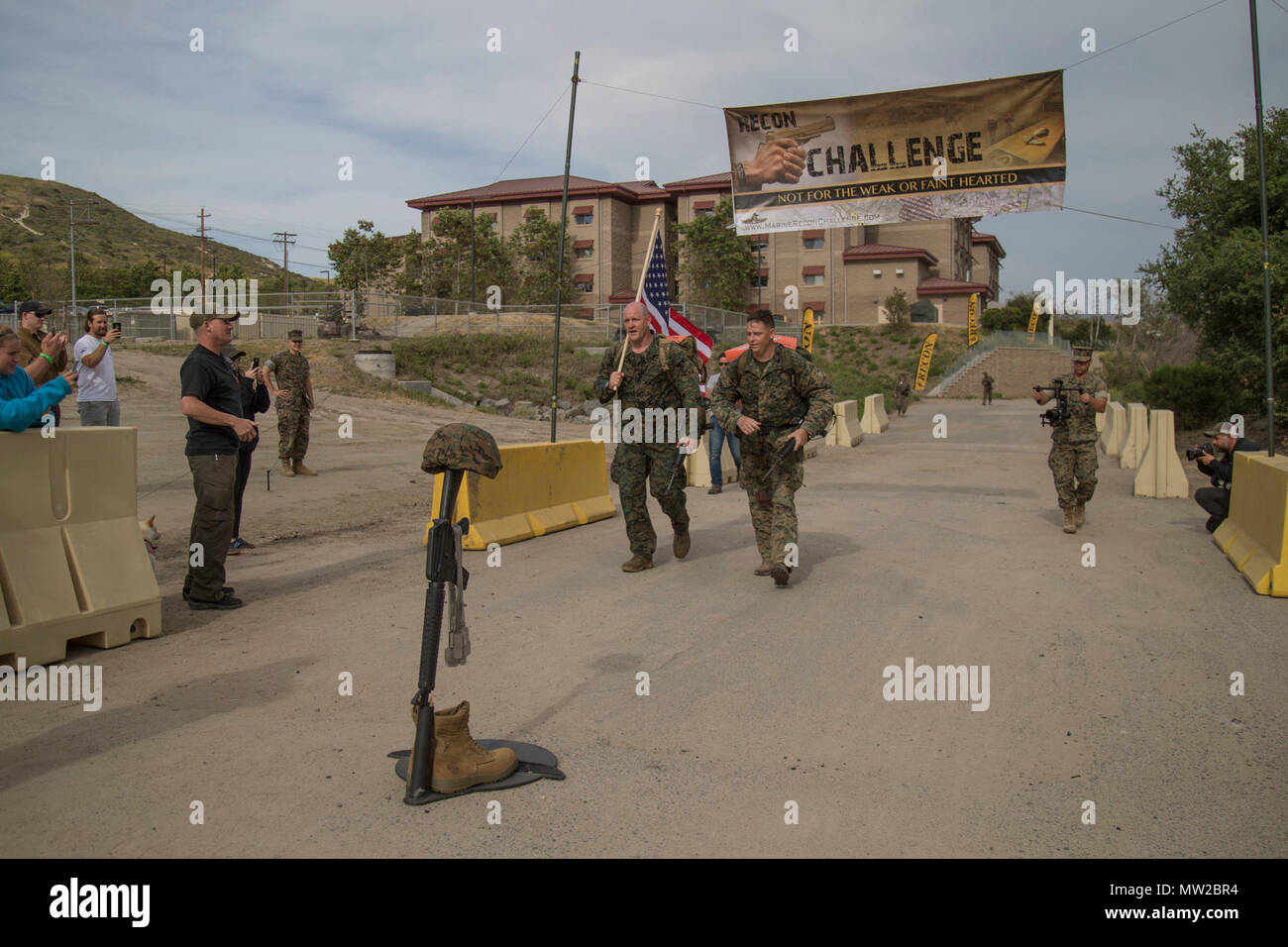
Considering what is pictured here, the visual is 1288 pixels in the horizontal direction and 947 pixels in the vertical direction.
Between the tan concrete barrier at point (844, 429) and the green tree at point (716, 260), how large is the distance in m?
37.7

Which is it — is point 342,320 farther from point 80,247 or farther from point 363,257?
point 80,247

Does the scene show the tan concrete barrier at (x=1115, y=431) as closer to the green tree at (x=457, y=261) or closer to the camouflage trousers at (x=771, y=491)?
the camouflage trousers at (x=771, y=491)

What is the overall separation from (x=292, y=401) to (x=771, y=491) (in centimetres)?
885

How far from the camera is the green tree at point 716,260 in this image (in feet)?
202

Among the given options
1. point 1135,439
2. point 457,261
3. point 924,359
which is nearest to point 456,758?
point 1135,439

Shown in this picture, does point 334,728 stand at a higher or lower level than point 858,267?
lower

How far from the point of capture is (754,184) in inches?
645

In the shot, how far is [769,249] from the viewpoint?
67812 millimetres

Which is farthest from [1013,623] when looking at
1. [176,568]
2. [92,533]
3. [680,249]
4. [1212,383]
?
[680,249]

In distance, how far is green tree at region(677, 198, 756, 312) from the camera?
61625 mm

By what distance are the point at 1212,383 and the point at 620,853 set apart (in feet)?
82.3

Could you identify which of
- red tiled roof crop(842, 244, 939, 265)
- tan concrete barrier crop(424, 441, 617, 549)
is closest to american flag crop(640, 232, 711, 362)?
tan concrete barrier crop(424, 441, 617, 549)

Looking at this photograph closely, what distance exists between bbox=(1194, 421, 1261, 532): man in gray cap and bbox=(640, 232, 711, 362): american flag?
18.5 feet

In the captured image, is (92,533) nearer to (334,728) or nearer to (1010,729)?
(334,728)
